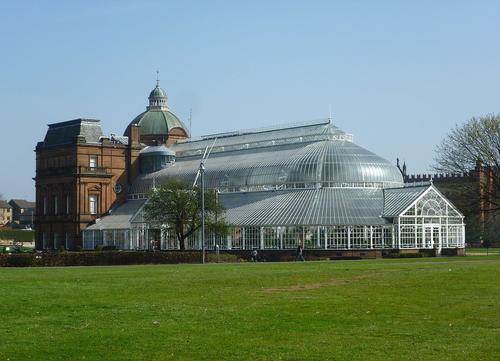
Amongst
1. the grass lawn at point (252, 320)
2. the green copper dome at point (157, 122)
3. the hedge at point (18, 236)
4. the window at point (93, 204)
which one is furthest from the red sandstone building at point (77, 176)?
the grass lawn at point (252, 320)

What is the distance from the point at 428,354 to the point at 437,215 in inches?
2872

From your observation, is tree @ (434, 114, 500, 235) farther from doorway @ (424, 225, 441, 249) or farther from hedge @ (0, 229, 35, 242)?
hedge @ (0, 229, 35, 242)

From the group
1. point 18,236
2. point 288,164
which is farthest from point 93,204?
point 18,236

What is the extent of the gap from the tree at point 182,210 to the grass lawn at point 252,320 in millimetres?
49486

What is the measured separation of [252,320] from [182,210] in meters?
63.1

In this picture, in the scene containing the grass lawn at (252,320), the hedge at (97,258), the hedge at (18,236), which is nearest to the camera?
the grass lawn at (252,320)

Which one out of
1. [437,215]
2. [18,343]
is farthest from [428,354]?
[437,215]

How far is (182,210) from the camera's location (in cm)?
8700

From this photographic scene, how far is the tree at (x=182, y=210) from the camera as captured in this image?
3410 inches

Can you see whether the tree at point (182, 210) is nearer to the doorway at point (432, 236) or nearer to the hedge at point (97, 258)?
the hedge at point (97, 258)

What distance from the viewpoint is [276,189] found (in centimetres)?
10044

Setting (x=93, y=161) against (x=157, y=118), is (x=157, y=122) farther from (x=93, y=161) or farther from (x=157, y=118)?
(x=93, y=161)

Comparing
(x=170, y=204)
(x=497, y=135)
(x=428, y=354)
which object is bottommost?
(x=428, y=354)

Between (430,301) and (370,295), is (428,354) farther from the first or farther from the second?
(370,295)
